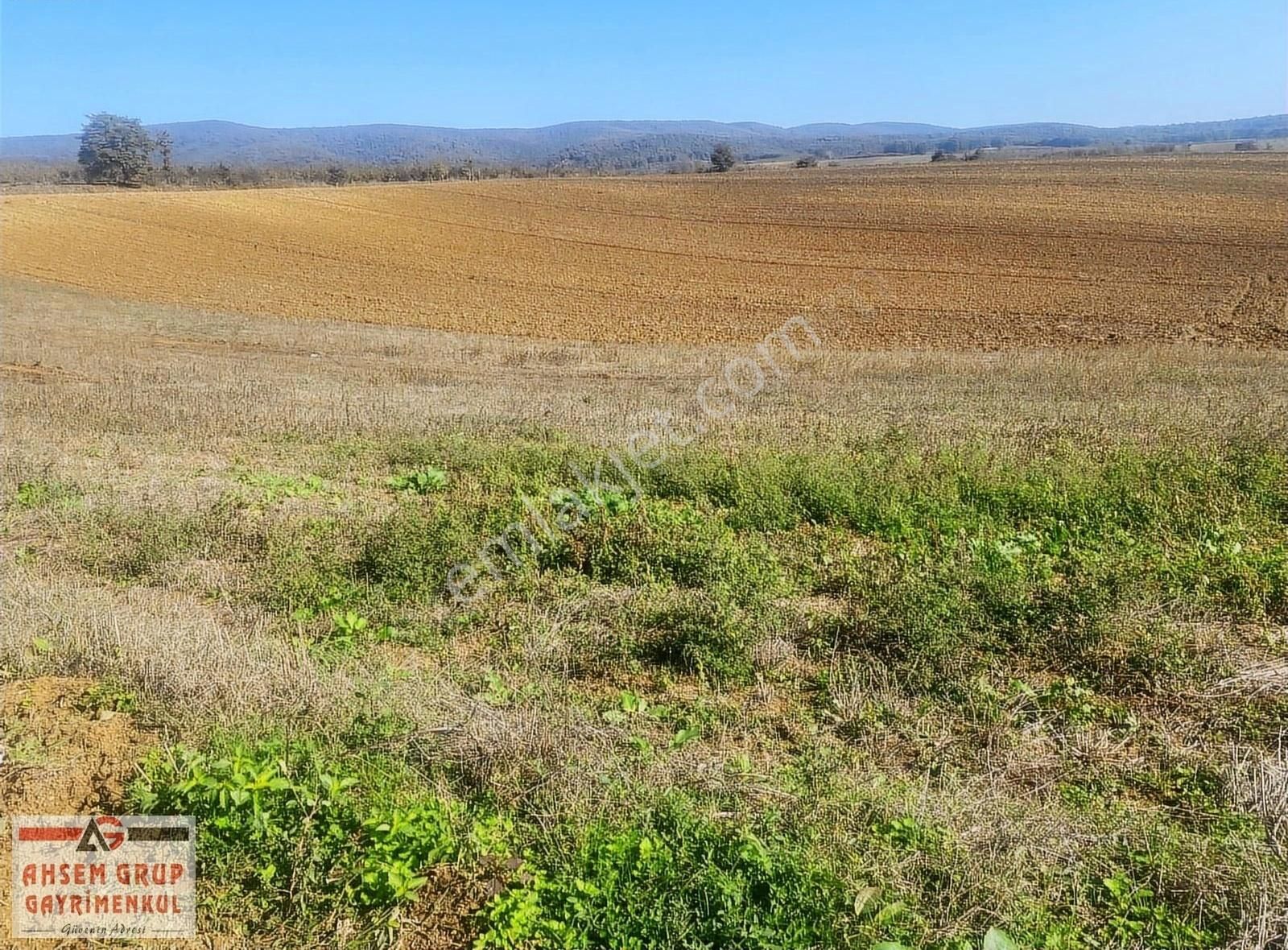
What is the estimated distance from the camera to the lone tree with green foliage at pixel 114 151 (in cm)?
8244

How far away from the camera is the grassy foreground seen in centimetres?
308

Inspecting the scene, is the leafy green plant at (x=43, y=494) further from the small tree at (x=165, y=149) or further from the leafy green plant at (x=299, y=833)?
the small tree at (x=165, y=149)

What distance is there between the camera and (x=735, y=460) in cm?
798

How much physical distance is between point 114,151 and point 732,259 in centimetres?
7764

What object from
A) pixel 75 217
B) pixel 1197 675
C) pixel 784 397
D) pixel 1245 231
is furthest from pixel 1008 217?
pixel 75 217

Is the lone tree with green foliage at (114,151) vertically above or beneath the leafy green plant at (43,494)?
above

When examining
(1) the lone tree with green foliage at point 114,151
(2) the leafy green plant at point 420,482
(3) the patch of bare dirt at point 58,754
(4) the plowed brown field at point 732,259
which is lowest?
(3) the patch of bare dirt at point 58,754

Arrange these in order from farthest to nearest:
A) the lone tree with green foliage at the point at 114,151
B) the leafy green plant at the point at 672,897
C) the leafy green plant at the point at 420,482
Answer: the lone tree with green foliage at the point at 114,151, the leafy green plant at the point at 420,482, the leafy green plant at the point at 672,897

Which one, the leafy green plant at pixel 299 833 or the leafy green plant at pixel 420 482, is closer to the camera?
the leafy green plant at pixel 299 833

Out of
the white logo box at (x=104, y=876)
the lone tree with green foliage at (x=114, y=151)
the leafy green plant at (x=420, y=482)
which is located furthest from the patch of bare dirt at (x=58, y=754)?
the lone tree with green foliage at (x=114, y=151)

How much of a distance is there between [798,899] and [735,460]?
17.4 ft

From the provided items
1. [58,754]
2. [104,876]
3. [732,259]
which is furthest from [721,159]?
[104,876]

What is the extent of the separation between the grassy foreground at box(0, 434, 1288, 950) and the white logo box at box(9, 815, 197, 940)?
0.34ft

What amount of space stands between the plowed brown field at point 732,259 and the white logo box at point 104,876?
20685mm
